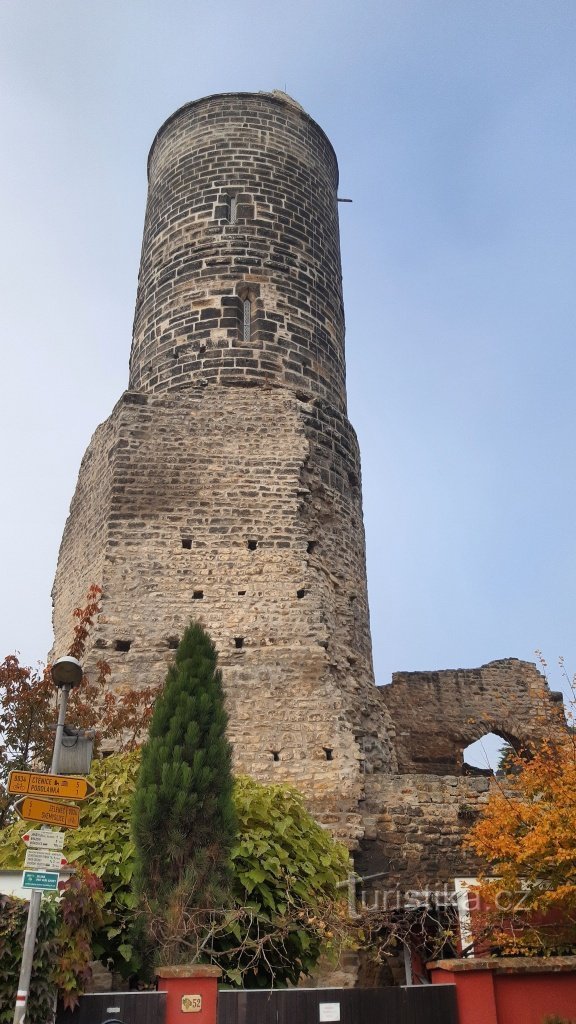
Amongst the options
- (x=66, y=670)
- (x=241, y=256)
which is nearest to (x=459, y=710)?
(x=241, y=256)

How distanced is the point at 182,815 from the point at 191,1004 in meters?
1.76

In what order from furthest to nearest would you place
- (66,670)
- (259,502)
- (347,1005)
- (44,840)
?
1. (259,502)
2. (66,670)
3. (347,1005)
4. (44,840)

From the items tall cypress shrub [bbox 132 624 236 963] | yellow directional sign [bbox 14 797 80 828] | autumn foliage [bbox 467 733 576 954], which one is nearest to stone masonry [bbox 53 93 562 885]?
autumn foliage [bbox 467 733 576 954]

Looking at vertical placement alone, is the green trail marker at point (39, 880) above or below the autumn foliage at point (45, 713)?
below

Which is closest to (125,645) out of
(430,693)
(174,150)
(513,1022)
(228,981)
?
(228,981)

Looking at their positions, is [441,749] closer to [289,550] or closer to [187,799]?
[289,550]

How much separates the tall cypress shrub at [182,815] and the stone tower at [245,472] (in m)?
2.55

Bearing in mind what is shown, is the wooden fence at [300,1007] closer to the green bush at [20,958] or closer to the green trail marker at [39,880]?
the green bush at [20,958]

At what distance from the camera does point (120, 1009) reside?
7.16 m

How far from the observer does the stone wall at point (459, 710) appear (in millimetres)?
18172

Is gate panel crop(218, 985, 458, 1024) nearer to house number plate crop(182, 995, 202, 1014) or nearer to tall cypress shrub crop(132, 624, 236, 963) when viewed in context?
house number plate crop(182, 995, 202, 1014)

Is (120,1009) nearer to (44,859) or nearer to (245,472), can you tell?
(44,859)

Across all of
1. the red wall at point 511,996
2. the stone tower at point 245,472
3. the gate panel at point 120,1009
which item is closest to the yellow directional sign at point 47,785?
the gate panel at point 120,1009

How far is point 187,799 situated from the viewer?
343 inches
